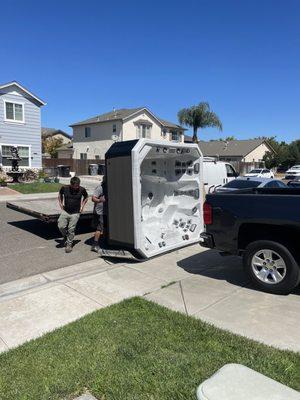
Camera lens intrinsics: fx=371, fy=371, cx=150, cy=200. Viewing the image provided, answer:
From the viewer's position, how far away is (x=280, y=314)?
4633 mm

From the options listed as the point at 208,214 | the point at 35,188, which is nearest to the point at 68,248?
the point at 208,214

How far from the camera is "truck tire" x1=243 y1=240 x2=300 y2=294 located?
5105 mm

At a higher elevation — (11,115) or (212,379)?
(11,115)

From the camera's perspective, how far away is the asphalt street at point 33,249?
6.88m

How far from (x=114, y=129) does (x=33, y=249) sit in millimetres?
38033

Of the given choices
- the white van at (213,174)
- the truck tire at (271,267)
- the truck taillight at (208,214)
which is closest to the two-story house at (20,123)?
the white van at (213,174)

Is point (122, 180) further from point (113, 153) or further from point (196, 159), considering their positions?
point (196, 159)

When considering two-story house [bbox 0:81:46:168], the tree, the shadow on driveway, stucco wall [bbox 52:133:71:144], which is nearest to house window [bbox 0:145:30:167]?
two-story house [bbox 0:81:46:168]

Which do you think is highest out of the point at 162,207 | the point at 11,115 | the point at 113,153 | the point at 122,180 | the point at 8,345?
the point at 11,115

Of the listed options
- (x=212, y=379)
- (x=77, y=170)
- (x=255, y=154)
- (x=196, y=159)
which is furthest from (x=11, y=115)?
(x=255, y=154)

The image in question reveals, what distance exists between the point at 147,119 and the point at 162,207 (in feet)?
129

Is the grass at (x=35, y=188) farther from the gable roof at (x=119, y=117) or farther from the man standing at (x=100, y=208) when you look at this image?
the gable roof at (x=119, y=117)

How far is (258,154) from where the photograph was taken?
6550 cm

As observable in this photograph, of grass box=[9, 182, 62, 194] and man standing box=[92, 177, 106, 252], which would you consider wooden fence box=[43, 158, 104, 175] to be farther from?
man standing box=[92, 177, 106, 252]
